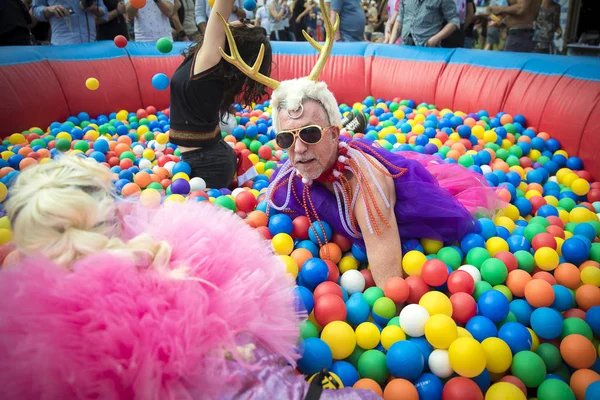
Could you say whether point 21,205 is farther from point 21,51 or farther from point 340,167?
point 21,51

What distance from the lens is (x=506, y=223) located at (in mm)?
2166

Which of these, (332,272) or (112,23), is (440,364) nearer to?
(332,272)

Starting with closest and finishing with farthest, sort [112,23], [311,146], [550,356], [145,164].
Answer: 1. [550,356]
2. [311,146]
3. [145,164]
4. [112,23]

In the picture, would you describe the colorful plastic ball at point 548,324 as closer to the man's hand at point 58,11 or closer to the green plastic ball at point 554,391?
the green plastic ball at point 554,391

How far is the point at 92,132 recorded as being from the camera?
359 centimetres

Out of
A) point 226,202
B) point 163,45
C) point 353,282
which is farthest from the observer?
point 163,45

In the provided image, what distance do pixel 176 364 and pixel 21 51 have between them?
13.2 feet

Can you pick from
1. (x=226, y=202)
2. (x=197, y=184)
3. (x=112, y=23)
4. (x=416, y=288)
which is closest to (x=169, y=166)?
(x=197, y=184)

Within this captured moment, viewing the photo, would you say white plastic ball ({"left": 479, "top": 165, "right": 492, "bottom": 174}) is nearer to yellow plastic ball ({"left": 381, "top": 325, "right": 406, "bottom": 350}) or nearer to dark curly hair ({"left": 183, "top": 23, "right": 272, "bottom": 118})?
dark curly hair ({"left": 183, "top": 23, "right": 272, "bottom": 118})

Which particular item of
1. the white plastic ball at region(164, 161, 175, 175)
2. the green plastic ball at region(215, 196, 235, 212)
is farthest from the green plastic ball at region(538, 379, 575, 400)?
the white plastic ball at region(164, 161, 175, 175)

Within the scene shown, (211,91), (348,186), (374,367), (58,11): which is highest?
(58,11)

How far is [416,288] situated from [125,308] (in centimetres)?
117

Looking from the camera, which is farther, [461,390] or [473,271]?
[473,271]

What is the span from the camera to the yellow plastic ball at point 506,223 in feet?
7.08
